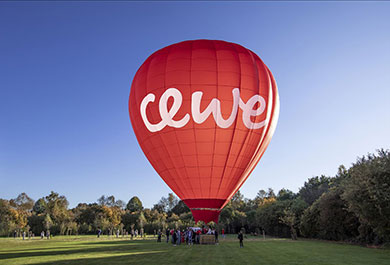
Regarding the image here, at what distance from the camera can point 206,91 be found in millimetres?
19297

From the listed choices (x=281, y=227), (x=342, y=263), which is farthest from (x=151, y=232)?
(x=342, y=263)

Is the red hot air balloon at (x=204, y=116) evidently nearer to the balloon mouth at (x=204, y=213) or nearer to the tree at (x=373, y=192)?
the balloon mouth at (x=204, y=213)

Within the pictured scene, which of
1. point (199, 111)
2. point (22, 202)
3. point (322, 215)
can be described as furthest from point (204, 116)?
point (22, 202)

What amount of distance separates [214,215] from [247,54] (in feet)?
35.4

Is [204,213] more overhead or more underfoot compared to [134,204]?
more underfoot

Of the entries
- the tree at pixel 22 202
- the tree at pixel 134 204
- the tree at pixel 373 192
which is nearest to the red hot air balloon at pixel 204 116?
the tree at pixel 373 192

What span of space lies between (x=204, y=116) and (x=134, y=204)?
12621cm

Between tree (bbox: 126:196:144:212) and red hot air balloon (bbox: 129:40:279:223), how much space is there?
398 ft

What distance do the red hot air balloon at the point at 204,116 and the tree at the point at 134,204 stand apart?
121400 mm

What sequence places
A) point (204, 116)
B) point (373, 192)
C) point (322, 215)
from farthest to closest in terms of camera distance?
point (322, 215) < point (373, 192) < point (204, 116)

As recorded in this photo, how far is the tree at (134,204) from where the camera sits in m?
137

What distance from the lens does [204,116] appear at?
62.8ft

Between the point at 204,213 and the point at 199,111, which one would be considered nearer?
the point at 199,111

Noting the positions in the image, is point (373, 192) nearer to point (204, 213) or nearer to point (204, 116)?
point (204, 213)
